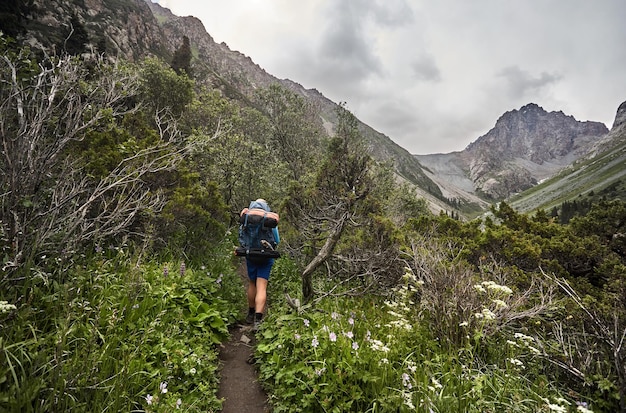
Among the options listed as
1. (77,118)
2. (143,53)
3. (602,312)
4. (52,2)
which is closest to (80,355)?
(77,118)

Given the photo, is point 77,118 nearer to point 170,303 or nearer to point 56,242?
point 56,242

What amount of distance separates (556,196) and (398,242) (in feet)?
588

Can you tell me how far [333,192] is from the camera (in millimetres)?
7363

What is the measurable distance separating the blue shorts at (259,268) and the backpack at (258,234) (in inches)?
9.1

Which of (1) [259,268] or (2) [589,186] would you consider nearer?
(1) [259,268]

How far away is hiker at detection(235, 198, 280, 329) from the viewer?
612 centimetres

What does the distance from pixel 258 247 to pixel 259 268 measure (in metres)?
0.49

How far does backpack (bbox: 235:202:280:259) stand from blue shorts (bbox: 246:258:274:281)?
231 millimetres

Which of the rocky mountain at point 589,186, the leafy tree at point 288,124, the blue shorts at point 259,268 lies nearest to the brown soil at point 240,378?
the blue shorts at point 259,268

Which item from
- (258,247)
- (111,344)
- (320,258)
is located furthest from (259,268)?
(111,344)

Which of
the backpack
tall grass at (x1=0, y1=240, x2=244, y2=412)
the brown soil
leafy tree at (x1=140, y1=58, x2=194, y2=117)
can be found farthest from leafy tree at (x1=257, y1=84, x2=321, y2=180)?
tall grass at (x1=0, y1=240, x2=244, y2=412)

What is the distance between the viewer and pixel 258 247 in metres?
6.25

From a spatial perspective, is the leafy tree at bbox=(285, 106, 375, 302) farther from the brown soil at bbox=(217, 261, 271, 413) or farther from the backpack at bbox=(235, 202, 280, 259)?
the brown soil at bbox=(217, 261, 271, 413)

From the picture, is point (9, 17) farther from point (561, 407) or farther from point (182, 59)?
point (561, 407)
